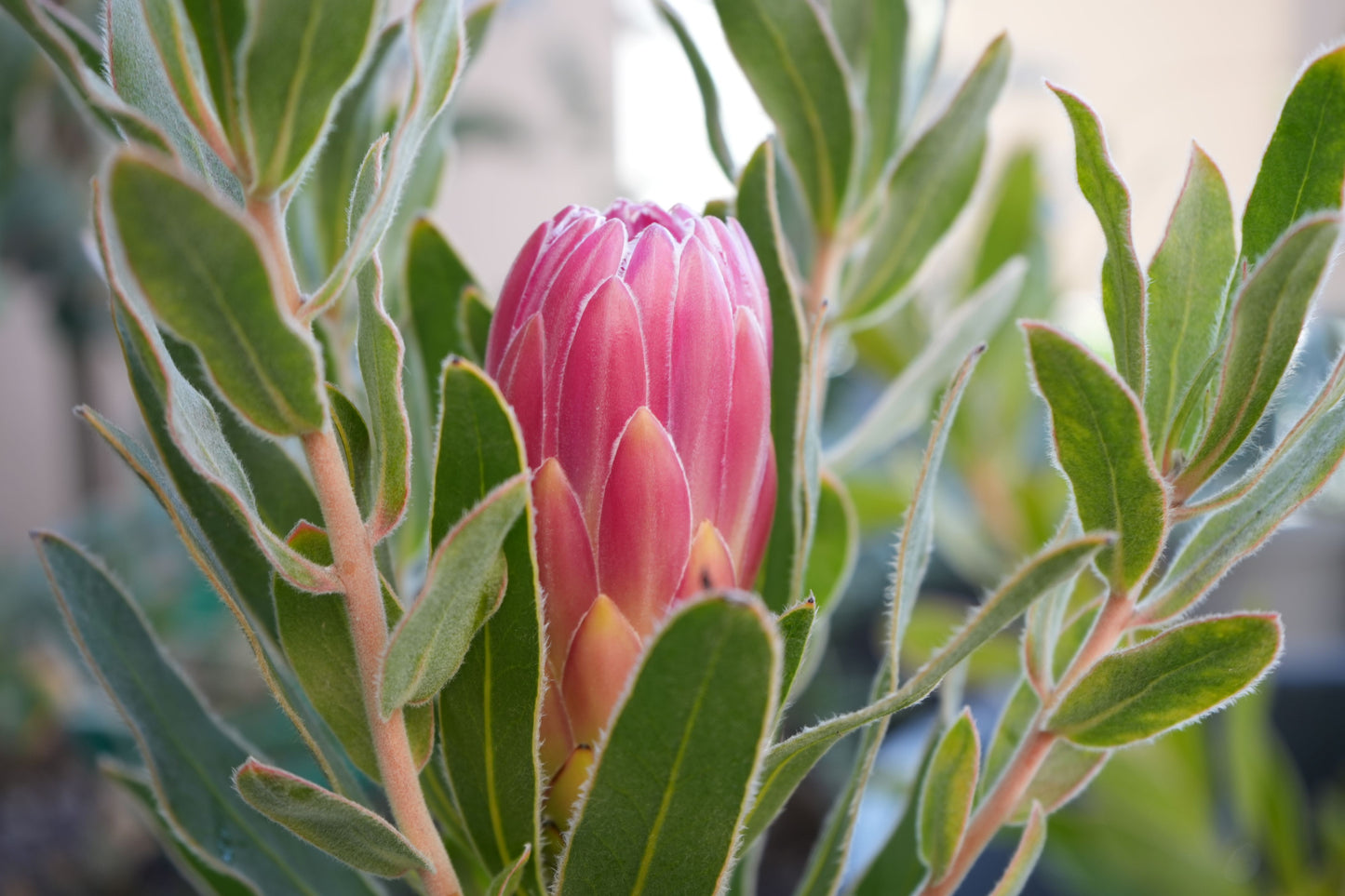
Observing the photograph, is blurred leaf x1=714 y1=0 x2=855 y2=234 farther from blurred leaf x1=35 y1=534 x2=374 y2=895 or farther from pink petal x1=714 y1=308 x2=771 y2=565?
blurred leaf x1=35 y1=534 x2=374 y2=895

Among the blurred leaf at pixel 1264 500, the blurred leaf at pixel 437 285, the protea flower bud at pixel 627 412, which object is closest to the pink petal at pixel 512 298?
the protea flower bud at pixel 627 412

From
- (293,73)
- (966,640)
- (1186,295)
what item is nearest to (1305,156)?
(1186,295)

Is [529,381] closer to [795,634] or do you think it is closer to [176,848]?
[795,634]

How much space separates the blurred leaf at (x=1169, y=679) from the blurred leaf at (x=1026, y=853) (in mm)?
29

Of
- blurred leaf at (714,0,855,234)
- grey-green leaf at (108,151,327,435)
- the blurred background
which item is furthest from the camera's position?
the blurred background

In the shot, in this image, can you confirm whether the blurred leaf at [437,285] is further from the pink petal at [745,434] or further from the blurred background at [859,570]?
the pink petal at [745,434]

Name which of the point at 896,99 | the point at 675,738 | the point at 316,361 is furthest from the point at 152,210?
the point at 896,99

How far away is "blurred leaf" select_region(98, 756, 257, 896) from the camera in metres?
0.37

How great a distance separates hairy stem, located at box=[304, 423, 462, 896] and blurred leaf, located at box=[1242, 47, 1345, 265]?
0.83ft

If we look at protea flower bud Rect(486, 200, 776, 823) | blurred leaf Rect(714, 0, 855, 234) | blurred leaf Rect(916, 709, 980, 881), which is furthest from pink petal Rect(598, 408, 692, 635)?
blurred leaf Rect(714, 0, 855, 234)

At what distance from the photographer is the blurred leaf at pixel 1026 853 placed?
1.08 ft

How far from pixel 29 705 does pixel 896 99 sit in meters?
1.52

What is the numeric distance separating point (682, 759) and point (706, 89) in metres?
0.31

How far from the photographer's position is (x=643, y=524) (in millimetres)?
303
